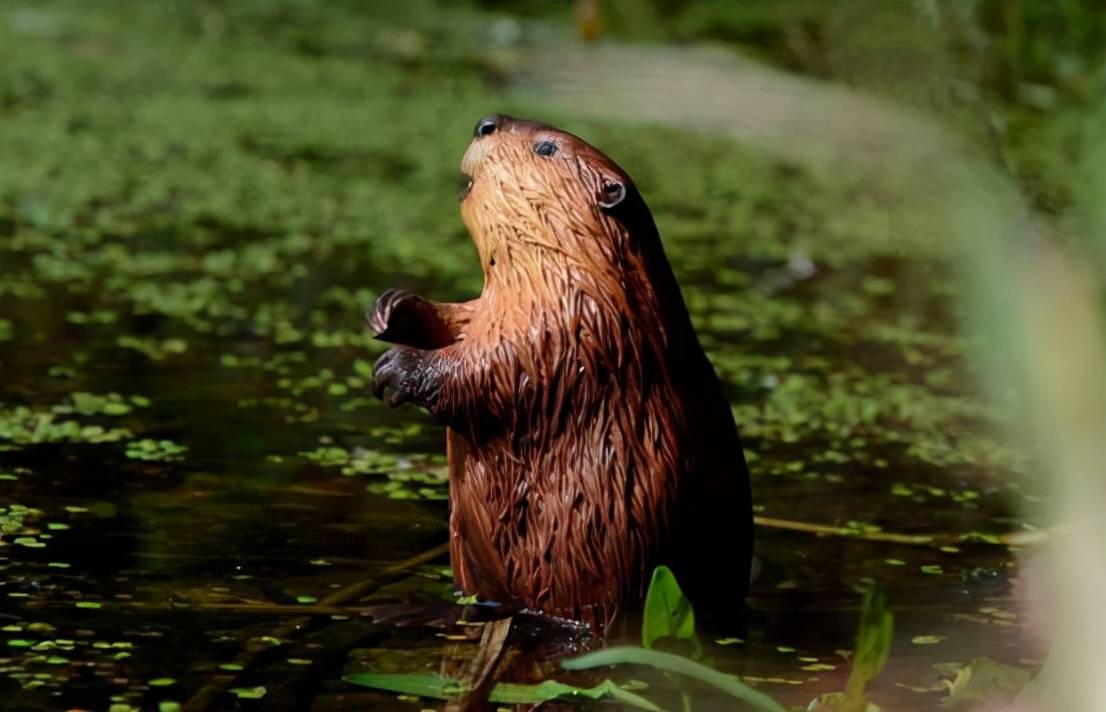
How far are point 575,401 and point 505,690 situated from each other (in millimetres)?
559

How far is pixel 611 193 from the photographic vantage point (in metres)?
3.24

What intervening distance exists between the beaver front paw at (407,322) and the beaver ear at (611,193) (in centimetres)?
39

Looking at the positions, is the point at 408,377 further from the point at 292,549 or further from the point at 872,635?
the point at 872,635

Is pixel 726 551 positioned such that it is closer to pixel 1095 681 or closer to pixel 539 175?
pixel 539 175

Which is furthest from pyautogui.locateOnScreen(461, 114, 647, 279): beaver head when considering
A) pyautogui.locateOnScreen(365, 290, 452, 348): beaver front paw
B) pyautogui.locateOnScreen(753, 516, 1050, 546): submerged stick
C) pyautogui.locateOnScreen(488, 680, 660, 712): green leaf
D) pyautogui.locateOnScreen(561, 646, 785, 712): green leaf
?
pyautogui.locateOnScreen(753, 516, 1050, 546): submerged stick

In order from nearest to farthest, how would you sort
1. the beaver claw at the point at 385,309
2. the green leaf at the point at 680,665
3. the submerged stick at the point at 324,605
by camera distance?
the green leaf at the point at 680,665 → the submerged stick at the point at 324,605 → the beaver claw at the point at 385,309

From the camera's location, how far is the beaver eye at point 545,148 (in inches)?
131

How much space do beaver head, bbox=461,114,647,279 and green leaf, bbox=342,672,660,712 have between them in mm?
775

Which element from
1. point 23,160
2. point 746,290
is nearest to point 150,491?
point 746,290

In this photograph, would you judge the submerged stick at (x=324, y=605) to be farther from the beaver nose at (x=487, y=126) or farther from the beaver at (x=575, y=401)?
the beaver nose at (x=487, y=126)

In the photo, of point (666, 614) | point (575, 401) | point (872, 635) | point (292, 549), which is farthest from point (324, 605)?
point (872, 635)

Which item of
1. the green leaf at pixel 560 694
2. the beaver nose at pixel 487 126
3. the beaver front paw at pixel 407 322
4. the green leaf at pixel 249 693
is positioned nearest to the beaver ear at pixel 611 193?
the beaver nose at pixel 487 126

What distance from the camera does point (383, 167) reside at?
8812mm

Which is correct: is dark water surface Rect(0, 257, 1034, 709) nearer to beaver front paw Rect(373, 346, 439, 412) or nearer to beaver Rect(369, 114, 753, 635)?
beaver Rect(369, 114, 753, 635)
